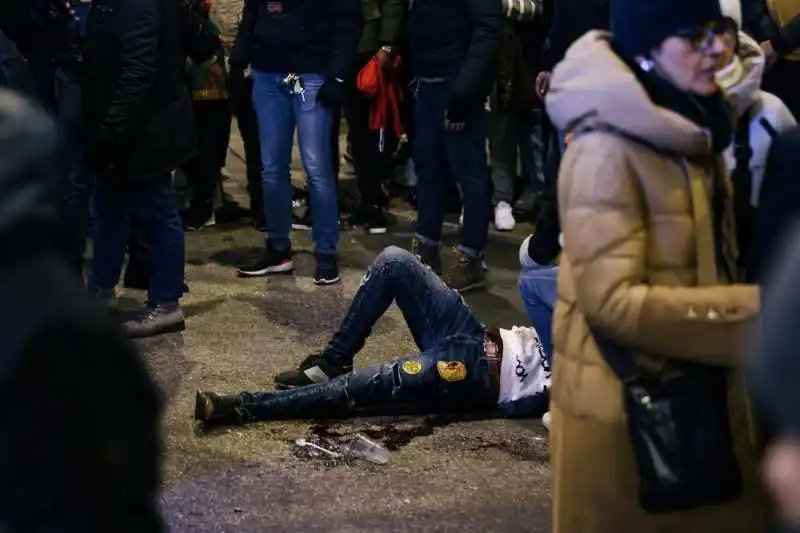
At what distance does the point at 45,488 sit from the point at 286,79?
4.29m

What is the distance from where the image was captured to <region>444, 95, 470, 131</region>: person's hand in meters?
5.42

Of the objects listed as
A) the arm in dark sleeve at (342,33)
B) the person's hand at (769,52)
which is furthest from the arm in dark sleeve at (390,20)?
the person's hand at (769,52)

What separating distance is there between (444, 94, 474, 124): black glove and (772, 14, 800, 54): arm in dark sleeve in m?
1.34

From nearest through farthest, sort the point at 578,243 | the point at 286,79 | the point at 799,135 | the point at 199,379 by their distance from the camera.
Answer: the point at 799,135, the point at 578,243, the point at 199,379, the point at 286,79

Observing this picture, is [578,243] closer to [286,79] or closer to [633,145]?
[633,145]

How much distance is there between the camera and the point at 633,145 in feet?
6.87

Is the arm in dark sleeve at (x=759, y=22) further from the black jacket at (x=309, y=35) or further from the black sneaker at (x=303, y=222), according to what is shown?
the black sneaker at (x=303, y=222)

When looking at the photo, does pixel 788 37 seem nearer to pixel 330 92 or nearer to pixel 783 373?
pixel 330 92

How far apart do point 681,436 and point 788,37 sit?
10.7 ft

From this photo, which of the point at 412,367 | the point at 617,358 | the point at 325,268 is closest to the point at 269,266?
the point at 325,268

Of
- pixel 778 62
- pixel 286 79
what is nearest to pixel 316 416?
pixel 286 79

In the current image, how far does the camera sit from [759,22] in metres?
4.96

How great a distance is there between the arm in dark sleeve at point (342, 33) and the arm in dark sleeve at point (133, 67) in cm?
102

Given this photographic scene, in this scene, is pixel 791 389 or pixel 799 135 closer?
pixel 791 389
